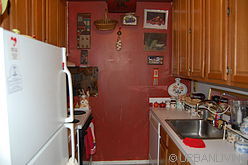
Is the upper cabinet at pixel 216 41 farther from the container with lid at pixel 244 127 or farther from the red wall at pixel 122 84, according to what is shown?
the red wall at pixel 122 84

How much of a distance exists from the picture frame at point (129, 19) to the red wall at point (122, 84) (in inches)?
2.5

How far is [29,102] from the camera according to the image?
0.70m

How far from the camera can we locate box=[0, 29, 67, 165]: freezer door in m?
0.57

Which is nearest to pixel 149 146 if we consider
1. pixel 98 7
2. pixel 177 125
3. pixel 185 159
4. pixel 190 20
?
pixel 177 125

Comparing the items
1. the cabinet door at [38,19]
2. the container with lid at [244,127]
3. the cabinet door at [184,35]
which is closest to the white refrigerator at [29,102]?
the cabinet door at [38,19]

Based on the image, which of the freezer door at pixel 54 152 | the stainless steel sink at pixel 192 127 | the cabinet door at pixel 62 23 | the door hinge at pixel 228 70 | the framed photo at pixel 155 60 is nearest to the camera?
the freezer door at pixel 54 152

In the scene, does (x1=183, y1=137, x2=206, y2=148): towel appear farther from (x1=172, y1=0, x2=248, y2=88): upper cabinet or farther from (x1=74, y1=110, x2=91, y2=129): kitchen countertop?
(x1=74, y1=110, x2=91, y2=129): kitchen countertop

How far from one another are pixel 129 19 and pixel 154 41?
518 millimetres

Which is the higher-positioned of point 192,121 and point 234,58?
point 234,58

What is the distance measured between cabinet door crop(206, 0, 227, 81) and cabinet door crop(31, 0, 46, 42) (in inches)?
60.2

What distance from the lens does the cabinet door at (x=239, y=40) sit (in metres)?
1.24

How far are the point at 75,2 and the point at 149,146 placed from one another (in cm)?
255

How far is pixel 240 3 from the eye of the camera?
1.27 meters

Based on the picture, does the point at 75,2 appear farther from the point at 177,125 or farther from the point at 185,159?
the point at 185,159
